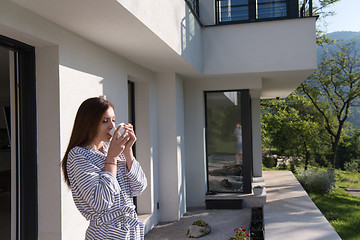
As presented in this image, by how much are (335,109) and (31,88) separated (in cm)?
1397

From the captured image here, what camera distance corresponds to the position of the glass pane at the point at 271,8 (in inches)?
254

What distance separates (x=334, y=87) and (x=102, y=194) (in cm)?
1517

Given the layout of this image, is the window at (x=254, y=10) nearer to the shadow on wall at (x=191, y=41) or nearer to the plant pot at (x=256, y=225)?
the shadow on wall at (x=191, y=41)

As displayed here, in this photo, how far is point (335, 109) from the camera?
14742 mm

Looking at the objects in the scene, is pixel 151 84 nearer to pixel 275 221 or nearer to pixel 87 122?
pixel 275 221

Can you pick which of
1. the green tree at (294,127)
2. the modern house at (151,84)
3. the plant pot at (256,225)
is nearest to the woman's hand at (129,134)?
the modern house at (151,84)

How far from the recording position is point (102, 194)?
5.02 feet

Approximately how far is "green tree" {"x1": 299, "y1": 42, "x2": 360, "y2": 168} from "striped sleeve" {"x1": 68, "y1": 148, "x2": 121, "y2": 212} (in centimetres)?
1414

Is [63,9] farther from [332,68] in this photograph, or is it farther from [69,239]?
[332,68]

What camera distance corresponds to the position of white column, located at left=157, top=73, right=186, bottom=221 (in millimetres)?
6215

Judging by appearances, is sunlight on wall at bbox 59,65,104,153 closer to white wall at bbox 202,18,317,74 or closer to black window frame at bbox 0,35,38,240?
black window frame at bbox 0,35,38,240

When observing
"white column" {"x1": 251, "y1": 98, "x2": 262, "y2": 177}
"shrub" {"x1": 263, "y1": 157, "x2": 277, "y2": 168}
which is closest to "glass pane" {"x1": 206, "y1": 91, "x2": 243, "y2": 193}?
"white column" {"x1": 251, "y1": 98, "x2": 262, "y2": 177}

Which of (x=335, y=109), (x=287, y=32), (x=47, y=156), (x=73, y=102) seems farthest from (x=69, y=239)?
(x=335, y=109)

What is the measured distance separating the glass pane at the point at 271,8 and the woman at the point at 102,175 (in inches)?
218
